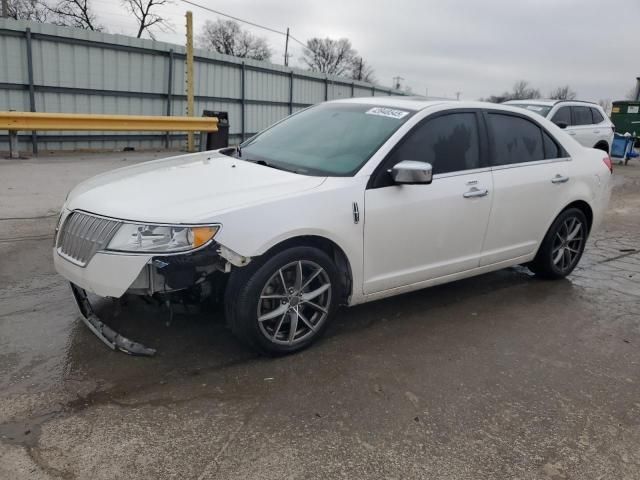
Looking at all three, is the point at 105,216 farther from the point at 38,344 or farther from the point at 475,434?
the point at 475,434

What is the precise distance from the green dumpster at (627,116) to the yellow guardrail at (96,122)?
66.7 feet

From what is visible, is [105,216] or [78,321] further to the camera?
[78,321]

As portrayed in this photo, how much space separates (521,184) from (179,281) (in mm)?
2961

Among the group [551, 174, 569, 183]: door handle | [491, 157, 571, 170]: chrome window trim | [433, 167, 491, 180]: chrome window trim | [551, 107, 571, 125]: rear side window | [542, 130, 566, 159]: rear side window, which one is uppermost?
[551, 107, 571, 125]: rear side window

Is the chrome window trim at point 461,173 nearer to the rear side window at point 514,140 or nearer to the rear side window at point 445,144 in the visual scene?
the rear side window at point 445,144

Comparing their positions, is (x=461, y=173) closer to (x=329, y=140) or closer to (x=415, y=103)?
(x=415, y=103)

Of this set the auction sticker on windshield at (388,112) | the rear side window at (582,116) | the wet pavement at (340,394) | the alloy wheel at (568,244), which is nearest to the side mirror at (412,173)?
the auction sticker on windshield at (388,112)

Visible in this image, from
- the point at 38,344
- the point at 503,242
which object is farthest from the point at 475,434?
the point at 38,344

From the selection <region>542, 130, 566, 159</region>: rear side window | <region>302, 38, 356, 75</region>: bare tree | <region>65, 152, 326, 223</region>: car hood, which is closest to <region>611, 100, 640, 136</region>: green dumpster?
<region>542, 130, 566, 159</region>: rear side window

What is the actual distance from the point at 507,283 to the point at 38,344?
4.01 m

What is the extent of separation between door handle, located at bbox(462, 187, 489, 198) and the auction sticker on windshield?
760 millimetres

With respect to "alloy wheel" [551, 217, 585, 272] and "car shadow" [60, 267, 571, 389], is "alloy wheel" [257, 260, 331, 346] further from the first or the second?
"alloy wheel" [551, 217, 585, 272]

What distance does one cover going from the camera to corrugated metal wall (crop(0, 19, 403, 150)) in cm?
1122

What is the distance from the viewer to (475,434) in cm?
278
